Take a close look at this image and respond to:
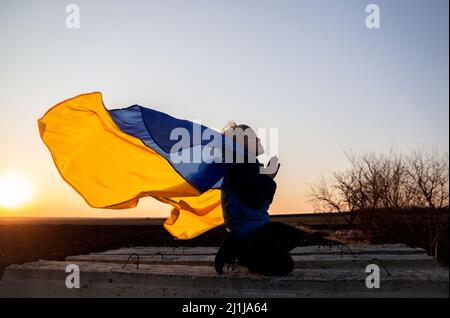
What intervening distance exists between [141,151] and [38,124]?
4.76 ft

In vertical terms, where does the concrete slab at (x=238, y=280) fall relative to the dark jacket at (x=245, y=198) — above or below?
below

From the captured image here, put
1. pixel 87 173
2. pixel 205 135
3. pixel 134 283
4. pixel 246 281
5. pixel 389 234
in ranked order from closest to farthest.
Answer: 1. pixel 246 281
2. pixel 134 283
3. pixel 205 135
4. pixel 87 173
5. pixel 389 234

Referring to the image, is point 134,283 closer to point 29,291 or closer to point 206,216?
point 29,291

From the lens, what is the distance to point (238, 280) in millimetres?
3834

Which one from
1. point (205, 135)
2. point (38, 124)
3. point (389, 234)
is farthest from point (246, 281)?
point (389, 234)

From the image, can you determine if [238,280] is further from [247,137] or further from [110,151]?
[110,151]

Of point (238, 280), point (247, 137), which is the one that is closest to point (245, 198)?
point (247, 137)

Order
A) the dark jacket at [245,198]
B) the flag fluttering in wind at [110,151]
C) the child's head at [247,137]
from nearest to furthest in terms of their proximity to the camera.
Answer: the dark jacket at [245,198] → the child's head at [247,137] → the flag fluttering in wind at [110,151]

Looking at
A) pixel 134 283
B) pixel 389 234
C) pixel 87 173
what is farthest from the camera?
pixel 389 234

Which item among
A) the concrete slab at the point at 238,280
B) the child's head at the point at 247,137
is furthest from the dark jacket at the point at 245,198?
the concrete slab at the point at 238,280

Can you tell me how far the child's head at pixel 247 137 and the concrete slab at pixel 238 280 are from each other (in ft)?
4.47

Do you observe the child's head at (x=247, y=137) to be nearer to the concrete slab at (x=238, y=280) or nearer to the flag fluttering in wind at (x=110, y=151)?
the flag fluttering in wind at (x=110, y=151)

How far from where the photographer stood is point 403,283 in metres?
3.44

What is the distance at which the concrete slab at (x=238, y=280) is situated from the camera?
3492mm
